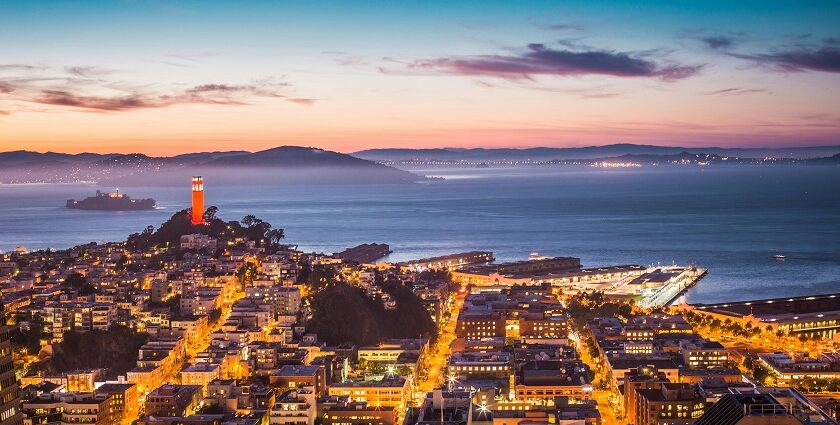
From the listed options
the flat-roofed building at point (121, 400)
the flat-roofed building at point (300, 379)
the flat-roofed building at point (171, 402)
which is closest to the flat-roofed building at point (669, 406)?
the flat-roofed building at point (300, 379)

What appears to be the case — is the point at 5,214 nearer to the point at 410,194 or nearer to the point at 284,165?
the point at 410,194

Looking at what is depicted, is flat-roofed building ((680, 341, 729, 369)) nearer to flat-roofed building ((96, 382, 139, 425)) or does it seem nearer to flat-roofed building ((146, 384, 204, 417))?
flat-roofed building ((146, 384, 204, 417))

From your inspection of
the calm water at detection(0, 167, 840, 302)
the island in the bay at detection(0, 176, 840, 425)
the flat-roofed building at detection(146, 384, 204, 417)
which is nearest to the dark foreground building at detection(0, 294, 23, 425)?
the island in the bay at detection(0, 176, 840, 425)

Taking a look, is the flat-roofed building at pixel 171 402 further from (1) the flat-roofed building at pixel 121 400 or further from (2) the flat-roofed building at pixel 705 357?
(2) the flat-roofed building at pixel 705 357

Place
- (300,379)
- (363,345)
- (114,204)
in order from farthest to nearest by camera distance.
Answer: (114,204)
(363,345)
(300,379)

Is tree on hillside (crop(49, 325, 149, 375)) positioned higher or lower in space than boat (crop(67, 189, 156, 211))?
lower

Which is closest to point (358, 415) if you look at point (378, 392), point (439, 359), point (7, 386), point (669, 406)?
point (378, 392)

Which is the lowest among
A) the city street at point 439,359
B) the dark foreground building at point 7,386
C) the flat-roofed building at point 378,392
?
the city street at point 439,359

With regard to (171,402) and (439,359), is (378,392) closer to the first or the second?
(171,402)
